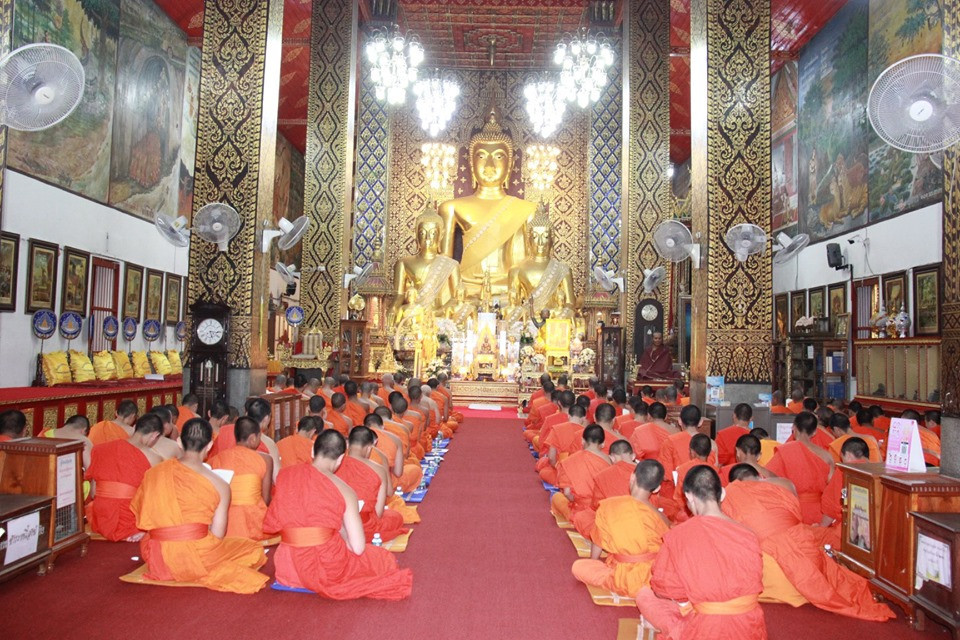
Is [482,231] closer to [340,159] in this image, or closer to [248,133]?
[340,159]

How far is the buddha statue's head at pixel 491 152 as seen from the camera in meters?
18.2

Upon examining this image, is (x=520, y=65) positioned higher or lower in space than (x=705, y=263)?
higher

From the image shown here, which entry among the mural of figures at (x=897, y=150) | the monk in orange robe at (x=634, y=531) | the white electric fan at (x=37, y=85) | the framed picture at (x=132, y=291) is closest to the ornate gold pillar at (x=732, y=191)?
the mural of figures at (x=897, y=150)

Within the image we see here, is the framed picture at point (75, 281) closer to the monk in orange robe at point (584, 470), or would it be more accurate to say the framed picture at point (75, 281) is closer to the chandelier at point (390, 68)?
the chandelier at point (390, 68)

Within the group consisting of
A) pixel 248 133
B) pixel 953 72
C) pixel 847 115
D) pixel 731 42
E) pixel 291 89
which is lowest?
pixel 953 72

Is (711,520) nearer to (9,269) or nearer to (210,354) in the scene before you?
(210,354)

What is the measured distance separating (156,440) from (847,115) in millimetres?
12280

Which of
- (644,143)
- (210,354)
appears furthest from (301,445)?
(644,143)

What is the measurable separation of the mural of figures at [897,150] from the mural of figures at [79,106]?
38.0 ft

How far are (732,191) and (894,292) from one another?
4867 millimetres

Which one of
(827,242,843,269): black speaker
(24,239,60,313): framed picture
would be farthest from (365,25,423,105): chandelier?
(827,242,843,269): black speaker

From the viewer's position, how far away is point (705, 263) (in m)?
7.85

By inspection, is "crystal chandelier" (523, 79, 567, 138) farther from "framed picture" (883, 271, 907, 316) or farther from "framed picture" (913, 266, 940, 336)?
"framed picture" (913, 266, 940, 336)

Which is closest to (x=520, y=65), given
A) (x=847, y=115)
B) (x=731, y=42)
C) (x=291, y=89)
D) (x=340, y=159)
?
(x=291, y=89)
